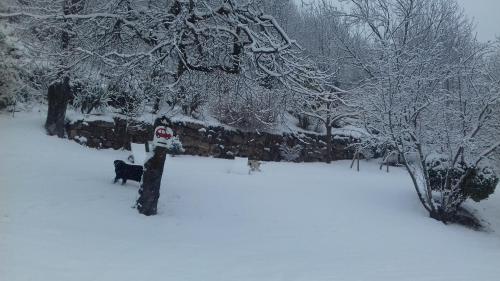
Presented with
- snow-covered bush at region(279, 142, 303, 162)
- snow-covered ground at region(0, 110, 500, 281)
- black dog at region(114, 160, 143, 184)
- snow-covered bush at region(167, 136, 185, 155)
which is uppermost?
snow-covered bush at region(279, 142, 303, 162)

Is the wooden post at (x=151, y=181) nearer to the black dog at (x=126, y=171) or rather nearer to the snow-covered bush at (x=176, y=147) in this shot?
the black dog at (x=126, y=171)

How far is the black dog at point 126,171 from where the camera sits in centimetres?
961

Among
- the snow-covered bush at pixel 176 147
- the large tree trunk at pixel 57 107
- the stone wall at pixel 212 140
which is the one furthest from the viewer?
the snow-covered bush at pixel 176 147

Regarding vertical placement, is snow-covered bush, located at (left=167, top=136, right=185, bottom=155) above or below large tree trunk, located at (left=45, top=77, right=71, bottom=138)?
below

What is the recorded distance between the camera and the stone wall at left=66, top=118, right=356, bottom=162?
48.9 ft

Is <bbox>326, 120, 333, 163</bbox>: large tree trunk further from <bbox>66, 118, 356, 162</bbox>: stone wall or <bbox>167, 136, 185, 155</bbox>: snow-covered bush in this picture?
<bbox>167, 136, 185, 155</bbox>: snow-covered bush

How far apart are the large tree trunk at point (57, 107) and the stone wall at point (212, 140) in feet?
2.12

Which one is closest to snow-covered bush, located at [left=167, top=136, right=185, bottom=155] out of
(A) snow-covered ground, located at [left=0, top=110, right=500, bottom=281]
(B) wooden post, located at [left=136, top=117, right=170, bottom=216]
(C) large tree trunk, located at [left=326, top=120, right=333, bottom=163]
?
(A) snow-covered ground, located at [left=0, top=110, right=500, bottom=281]

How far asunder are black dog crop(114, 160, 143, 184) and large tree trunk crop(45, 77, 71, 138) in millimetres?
5072

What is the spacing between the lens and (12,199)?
7.30 metres

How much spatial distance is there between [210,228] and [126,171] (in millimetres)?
2794

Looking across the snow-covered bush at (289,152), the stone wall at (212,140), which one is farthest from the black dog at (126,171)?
the snow-covered bush at (289,152)

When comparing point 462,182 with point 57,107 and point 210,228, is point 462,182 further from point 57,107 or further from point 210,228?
point 57,107

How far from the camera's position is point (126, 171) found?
31.6ft
